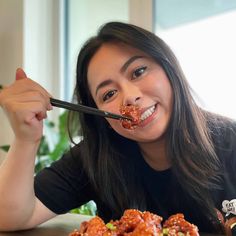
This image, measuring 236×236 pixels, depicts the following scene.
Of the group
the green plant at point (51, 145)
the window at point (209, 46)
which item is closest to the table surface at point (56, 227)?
the window at point (209, 46)

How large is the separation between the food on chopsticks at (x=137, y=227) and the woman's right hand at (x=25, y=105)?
0.33 metres

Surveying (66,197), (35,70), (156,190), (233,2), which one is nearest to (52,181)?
(66,197)

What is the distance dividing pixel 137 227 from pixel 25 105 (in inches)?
16.3

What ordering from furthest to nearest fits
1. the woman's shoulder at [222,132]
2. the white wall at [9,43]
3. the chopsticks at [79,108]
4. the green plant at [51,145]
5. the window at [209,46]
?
the white wall at [9,43] < the green plant at [51,145] < the window at [209,46] < the woman's shoulder at [222,132] < the chopsticks at [79,108]

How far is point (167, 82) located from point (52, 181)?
46 cm

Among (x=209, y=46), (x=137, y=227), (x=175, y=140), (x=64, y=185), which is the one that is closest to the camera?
(x=137, y=227)

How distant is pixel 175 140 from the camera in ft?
3.28

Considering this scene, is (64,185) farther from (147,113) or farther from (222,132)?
(222,132)

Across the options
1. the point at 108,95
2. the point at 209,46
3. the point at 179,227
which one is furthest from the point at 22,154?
the point at 209,46

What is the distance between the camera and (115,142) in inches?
45.5

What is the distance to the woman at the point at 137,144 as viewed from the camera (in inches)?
36.5

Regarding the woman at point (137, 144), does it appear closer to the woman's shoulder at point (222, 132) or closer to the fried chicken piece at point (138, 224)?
the woman's shoulder at point (222, 132)

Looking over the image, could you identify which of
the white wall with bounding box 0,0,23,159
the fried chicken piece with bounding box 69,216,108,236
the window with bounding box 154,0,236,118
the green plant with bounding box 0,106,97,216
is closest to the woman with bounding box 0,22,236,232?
the fried chicken piece with bounding box 69,216,108,236

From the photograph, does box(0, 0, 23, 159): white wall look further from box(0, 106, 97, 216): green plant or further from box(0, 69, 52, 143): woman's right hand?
box(0, 69, 52, 143): woman's right hand
